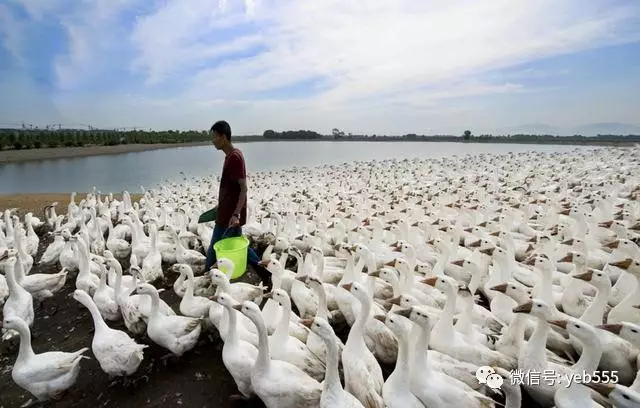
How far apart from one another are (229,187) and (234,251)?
89 cm

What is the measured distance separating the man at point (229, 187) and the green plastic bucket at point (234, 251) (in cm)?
9

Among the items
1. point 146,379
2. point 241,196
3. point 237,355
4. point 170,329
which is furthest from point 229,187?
point 146,379

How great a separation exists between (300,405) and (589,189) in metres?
13.1

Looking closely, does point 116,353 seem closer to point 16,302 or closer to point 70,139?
point 16,302

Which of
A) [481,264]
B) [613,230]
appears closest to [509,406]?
[481,264]

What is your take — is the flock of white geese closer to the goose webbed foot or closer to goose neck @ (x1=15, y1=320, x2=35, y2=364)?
goose neck @ (x1=15, y1=320, x2=35, y2=364)

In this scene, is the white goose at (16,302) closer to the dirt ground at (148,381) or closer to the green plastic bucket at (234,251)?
the dirt ground at (148,381)

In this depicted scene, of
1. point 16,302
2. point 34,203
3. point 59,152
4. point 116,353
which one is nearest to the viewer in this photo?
point 116,353

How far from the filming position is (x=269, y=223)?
9000 mm

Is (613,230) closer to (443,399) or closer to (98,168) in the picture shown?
(443,399)

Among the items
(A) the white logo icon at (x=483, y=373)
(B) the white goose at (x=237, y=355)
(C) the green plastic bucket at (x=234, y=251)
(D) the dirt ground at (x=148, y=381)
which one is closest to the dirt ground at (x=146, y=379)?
(D) the dirt ground at (x=148, y=381)

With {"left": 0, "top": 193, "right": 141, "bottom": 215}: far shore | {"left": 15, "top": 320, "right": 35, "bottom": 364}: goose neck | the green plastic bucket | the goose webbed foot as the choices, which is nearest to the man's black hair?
the green plastic bucket

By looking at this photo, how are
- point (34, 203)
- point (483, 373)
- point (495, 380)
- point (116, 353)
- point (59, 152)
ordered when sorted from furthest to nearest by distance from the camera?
point (59, 152)
point (34, 203)
point (116, 353)
point (483, 373)
point (495, 380)

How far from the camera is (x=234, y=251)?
5.13m
